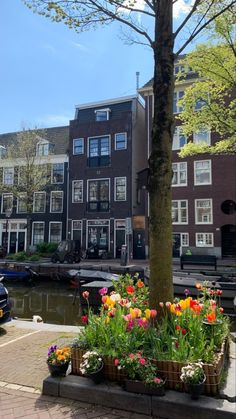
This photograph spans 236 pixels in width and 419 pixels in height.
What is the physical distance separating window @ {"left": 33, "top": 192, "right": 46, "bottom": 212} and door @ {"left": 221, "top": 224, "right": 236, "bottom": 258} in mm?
16428

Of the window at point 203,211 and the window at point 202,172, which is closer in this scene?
the window at point 203,211

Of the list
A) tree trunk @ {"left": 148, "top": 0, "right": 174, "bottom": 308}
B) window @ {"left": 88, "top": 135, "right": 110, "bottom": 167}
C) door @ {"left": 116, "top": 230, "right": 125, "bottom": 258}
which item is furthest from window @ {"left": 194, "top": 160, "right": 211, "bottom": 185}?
tree trunk @ {"left": 148, "top": 0, "right": 174, "bottom": 308}

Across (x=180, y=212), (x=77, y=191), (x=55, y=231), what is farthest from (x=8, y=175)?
(x=180, y=212)

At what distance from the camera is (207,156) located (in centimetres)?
2678

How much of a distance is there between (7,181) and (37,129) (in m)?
7.37

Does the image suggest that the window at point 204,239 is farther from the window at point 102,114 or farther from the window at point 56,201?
the window at point 102,114

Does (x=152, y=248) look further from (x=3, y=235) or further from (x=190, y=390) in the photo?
(x=3, y=235)

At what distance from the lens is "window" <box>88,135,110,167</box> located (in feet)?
101

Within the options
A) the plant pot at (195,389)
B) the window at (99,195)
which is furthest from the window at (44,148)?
the plant pot at (195,389)

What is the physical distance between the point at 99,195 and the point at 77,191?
231cm

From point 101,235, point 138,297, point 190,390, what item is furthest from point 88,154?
point 190,390

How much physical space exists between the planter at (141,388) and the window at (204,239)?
75.6ft

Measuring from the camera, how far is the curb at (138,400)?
3.41 m

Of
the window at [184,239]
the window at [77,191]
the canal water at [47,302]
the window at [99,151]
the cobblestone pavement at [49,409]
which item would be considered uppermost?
the window at [99,151]
